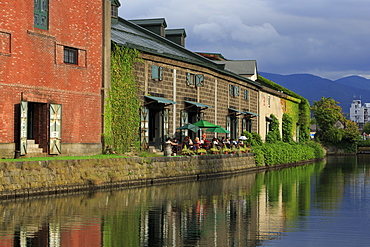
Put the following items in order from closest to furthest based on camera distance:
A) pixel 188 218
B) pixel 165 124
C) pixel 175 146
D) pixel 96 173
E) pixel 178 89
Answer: pixel 188 218 < pixel 96 173 < pixel 175 146 < pixel 165 124 < pixel 178 89

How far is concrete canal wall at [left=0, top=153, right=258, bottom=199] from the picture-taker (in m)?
22.9

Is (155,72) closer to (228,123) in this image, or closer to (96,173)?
(96,173)

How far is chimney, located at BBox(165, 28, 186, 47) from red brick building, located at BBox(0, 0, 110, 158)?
25.9 meters

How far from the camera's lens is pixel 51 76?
30.2 m

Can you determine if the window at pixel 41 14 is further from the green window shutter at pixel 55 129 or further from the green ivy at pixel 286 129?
the green ivy at pixel 286 129

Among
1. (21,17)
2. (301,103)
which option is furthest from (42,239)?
(301,103)

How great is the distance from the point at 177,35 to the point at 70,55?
28517mm

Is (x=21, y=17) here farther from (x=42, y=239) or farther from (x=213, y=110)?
(x=213, y=110)

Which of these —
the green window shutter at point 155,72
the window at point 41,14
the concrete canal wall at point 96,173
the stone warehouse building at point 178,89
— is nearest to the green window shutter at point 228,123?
the stone warehouse building at point 178,89

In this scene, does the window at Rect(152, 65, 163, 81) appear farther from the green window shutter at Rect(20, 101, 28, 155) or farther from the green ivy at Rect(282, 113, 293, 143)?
the green ivy at Rect(282, 113, 293, 143)

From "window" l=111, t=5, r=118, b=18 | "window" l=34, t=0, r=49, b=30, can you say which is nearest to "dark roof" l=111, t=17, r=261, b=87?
"window" l=111, t=5, r=118, b=18

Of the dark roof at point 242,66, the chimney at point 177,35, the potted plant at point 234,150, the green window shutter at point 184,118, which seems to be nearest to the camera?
the green window shutter at point 184,118

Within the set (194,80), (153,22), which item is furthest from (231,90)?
(194,80)

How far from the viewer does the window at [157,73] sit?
39.6m
